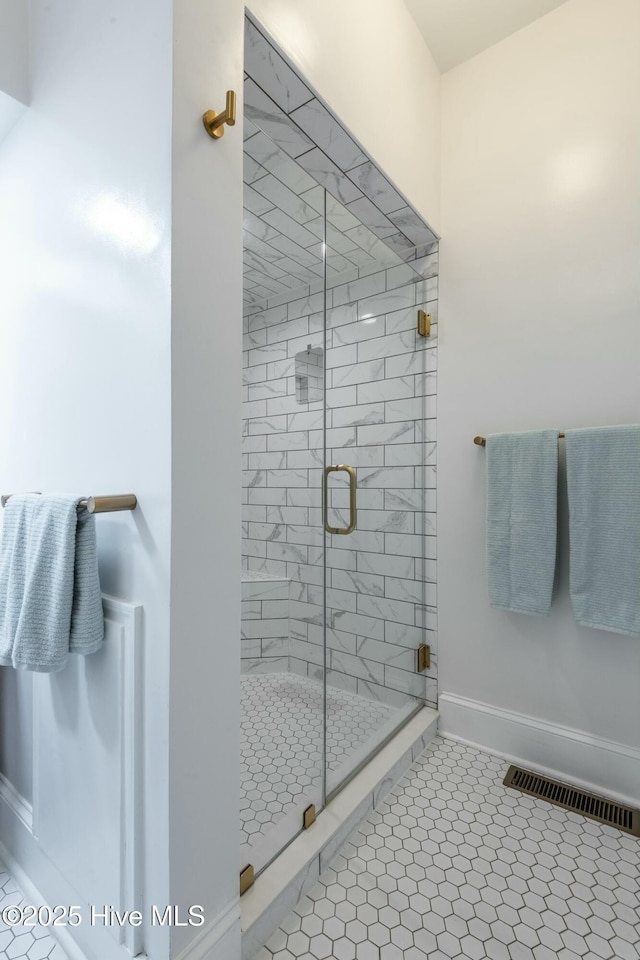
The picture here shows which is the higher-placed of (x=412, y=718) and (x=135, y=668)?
(x=135, y=668)

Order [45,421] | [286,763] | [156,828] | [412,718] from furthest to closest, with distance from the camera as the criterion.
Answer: [412,718], [286,763], [45,421], [156,828]

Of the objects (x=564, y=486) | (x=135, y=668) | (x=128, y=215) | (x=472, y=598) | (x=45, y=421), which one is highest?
(x=128, y=215)

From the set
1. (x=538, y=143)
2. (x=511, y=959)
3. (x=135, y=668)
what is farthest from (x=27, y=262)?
(x=511, y=959)

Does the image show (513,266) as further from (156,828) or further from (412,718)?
(156,828)

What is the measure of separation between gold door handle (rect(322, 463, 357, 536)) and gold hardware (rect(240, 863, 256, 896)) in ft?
2.94

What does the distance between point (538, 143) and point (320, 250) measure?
101 cm

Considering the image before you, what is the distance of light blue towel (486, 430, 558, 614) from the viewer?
5.43ft

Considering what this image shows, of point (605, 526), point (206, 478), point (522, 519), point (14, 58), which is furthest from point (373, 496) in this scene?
point (14, 58)

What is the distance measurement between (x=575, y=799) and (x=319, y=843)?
91 centimetres

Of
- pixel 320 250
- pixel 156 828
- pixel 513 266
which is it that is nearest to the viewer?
pixel 156 828

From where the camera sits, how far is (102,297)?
1004 millimetres

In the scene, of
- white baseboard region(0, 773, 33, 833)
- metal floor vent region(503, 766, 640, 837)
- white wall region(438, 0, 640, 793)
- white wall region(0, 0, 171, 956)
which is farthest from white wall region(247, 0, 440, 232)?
metal floor vent region(503, 766, 640, 837)

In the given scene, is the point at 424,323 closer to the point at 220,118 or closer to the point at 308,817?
the point at 220,118

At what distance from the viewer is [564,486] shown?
1.69m
